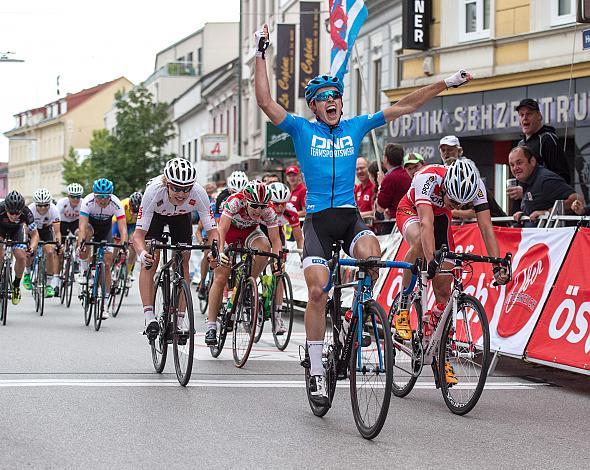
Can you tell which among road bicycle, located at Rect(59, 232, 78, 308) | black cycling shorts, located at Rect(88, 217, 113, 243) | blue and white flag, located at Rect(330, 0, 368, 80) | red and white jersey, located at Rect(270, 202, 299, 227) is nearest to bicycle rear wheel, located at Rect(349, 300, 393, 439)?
red and white jersey, located at Rect(270, 202, 299, 227)

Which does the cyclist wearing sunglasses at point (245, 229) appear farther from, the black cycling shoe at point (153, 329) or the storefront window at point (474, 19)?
the storefront window at point (474, 19)

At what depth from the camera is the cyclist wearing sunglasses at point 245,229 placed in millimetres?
11219

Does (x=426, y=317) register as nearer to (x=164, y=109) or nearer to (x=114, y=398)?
(x=114, y=398)

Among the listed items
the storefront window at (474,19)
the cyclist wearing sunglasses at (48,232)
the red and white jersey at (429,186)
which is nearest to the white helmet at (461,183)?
the red and white jersey at (429,186)

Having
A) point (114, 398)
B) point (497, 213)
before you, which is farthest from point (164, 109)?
point (114, 398)

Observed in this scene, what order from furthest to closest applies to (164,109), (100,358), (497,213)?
(164,109)
(497,213)
(100,358)

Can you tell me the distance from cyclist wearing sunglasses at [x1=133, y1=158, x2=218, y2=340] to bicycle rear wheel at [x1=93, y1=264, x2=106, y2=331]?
4.02m

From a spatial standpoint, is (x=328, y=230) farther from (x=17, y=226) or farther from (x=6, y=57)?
(x=6, y=57)

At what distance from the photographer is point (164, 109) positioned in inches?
2259

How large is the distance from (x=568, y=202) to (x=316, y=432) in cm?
488

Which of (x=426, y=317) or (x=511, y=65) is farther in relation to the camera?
(x=511, y=65)

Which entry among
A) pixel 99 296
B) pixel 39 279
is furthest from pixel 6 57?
pixel 99 296

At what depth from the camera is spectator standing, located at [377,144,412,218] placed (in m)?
13.9

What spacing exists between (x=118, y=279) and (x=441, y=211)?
918cm
